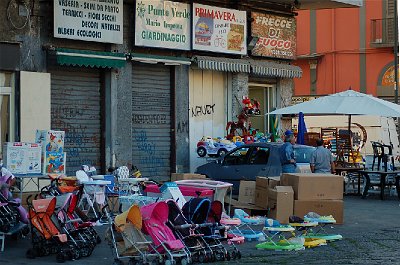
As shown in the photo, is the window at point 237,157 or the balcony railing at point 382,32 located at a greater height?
the balcony railing at point 382,32

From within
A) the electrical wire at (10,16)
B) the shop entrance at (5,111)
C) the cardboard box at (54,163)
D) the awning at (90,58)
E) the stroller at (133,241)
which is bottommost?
the stroller at (133,241)

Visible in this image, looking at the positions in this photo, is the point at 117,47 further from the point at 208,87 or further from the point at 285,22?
the point at 285,22

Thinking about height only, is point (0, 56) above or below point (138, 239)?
above

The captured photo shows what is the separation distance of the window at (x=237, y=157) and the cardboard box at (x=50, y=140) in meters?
4.70

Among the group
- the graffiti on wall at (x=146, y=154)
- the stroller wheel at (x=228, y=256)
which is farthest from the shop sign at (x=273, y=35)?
the stroller wheel at (x=228, y=256)

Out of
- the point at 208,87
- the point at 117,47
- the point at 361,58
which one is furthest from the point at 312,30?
the point at 117,47

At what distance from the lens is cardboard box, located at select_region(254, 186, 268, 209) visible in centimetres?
1636

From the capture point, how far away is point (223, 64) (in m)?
23.0

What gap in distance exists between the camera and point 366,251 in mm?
12758

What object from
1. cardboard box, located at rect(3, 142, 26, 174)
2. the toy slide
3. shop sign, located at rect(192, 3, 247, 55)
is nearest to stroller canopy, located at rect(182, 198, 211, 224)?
the toy slide

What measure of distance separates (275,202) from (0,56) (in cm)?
685

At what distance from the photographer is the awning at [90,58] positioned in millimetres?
18891

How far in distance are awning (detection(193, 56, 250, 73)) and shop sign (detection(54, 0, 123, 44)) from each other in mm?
2887

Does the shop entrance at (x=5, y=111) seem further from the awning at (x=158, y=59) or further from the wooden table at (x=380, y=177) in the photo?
the wooden table at (x=380, y=177)
